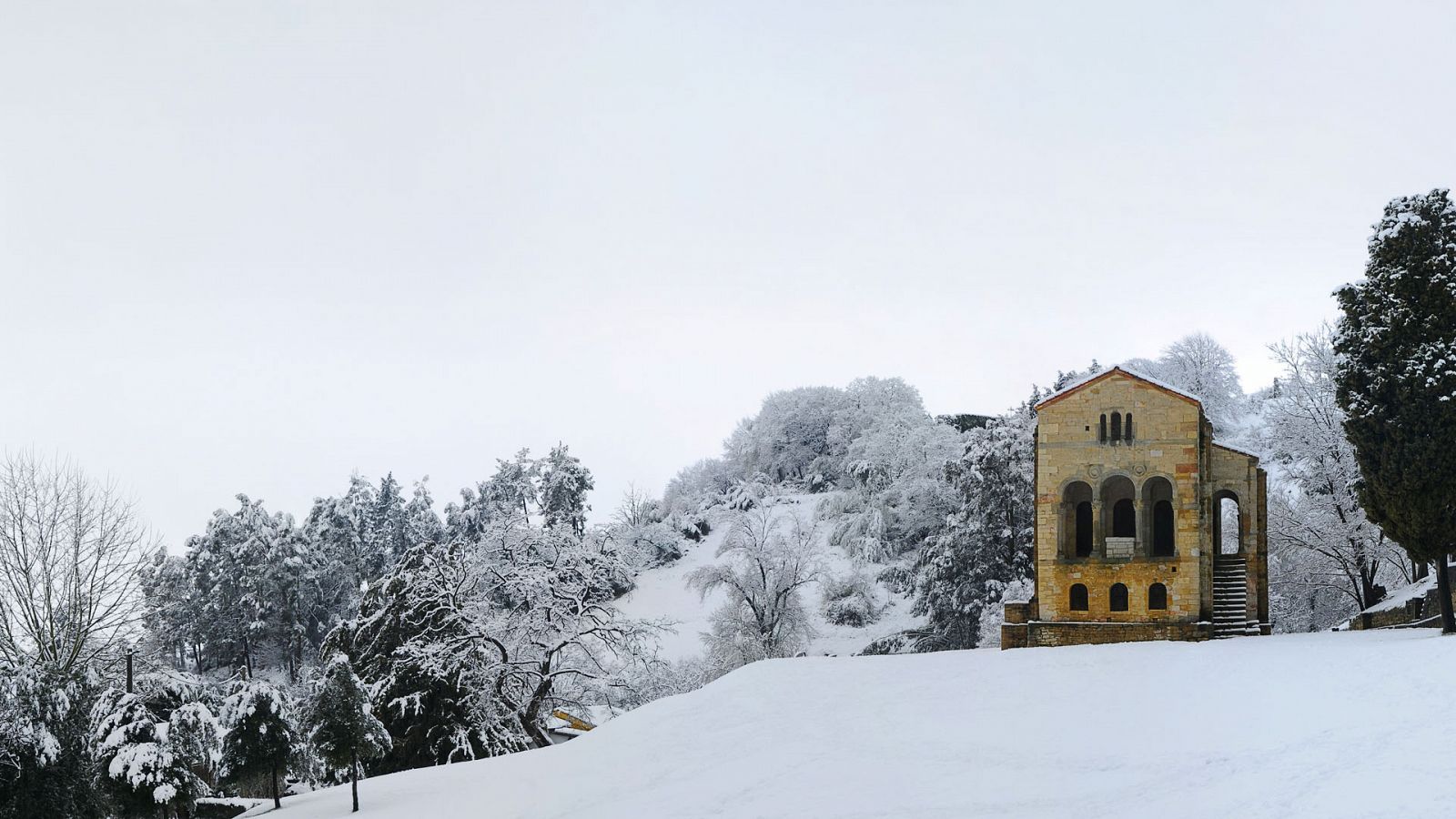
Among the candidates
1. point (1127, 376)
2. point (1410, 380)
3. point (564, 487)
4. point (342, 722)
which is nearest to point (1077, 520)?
point (1127, 376)

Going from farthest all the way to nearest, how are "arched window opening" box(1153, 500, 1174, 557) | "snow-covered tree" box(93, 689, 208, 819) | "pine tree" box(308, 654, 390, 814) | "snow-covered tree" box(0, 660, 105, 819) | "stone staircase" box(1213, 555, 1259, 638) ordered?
"arched window opening" box(1153, 500, 1174, 557) → "stone staircase" box(1213, 555, 1259, 638) → "pine tree" box(308, 654, 390, 814) → "snow-covered tree" box(93, 689, 208, 819) → "snow-covered tree" box(0, 660, 105, 819)

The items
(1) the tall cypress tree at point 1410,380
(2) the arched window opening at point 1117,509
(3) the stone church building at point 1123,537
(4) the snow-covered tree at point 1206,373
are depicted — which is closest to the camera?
(1) the tall cypress tree at point 1410,380

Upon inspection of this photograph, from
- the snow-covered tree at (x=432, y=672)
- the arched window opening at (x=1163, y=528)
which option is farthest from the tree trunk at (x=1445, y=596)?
the snow-covered tree at (x=432, y=672)

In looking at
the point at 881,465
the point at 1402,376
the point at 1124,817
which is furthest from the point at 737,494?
the point at 1124,817

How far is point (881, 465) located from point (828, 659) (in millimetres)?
39822

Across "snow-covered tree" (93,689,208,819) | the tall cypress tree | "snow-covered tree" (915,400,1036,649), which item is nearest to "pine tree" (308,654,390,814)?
"snow-covered tree" (93,689,208,819)

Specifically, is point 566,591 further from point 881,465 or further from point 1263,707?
point 881,465

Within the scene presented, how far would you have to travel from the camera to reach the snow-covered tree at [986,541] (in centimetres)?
4116

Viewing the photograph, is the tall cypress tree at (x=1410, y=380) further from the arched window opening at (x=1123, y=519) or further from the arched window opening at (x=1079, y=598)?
the arched window opening at (x=1123, y=519)

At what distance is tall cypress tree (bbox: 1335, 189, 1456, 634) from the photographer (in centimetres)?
2300

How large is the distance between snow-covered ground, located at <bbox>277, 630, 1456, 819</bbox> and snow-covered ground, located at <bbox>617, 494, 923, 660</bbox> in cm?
2220

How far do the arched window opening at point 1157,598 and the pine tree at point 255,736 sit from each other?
21168mm

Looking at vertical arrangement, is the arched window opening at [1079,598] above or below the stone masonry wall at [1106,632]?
above

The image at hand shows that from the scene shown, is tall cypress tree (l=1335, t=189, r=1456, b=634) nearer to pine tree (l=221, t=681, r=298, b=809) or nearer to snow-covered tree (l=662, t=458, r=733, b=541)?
pine tree (l=221, t=681, r=298, b=809)
